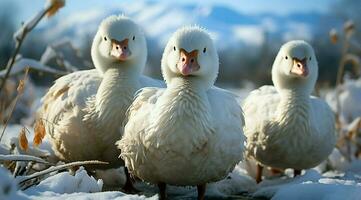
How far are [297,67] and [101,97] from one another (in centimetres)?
207

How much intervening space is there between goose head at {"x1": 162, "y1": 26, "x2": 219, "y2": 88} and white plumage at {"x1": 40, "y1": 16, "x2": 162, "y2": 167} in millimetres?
844

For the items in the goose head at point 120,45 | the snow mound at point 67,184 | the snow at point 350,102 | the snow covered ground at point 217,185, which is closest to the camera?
the snow covered ground at point 217,185

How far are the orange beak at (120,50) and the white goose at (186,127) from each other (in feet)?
2.83

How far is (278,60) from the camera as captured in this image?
6.46 metres

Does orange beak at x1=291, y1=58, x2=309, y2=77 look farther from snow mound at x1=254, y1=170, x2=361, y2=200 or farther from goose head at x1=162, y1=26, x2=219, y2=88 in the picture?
goose head at x1=162, y1=26, x2=219, y2=88

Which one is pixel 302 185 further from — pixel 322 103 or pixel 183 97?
Result: pixel 322 103

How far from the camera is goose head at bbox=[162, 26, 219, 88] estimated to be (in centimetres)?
445

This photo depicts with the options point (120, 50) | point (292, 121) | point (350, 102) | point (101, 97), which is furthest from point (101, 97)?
point (350, 102)

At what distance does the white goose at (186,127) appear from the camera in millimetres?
4270

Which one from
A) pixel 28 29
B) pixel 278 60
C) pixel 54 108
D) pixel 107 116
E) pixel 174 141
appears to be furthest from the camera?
pixel 278 60

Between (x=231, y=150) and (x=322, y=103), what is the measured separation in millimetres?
2389

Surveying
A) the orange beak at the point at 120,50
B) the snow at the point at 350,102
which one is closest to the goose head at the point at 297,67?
the orange beak at the point at 120,50

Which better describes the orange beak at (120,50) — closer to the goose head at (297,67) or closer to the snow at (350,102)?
the goose head at (297,67)

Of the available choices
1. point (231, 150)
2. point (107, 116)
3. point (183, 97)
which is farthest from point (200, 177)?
point (107, 116)
